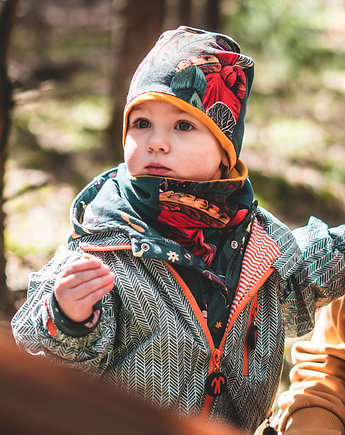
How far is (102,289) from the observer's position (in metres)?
1.50

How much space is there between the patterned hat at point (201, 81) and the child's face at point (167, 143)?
0.04 meters

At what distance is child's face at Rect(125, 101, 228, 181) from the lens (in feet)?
6.09

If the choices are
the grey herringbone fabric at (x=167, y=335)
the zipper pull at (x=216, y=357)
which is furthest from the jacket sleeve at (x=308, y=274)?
the zipper pull at (x=216, y=357)

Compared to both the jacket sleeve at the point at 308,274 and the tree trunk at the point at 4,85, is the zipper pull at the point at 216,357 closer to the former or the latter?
the jacket sleeve at the point at 308,274

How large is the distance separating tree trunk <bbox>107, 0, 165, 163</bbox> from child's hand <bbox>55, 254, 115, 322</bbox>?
5352 mm

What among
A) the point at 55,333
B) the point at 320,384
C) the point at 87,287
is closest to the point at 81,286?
the point at 87,287

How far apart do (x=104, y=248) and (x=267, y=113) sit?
8080 millimetres

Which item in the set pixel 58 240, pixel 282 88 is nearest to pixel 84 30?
pixel 282 88

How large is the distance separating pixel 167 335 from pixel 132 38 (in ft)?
18.9

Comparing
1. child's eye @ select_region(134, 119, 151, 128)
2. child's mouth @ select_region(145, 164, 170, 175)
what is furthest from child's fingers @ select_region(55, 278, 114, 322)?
child's eye @ select_region(134, 119, 151, 128)

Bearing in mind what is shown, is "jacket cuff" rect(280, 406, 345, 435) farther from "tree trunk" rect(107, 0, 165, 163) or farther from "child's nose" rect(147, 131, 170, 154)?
"tree trunk" rect(107, 0, 165, 163)

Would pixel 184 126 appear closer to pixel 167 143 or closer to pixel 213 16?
pixel 167 143

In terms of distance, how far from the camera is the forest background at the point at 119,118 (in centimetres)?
414

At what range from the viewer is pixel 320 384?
2.09 meters
